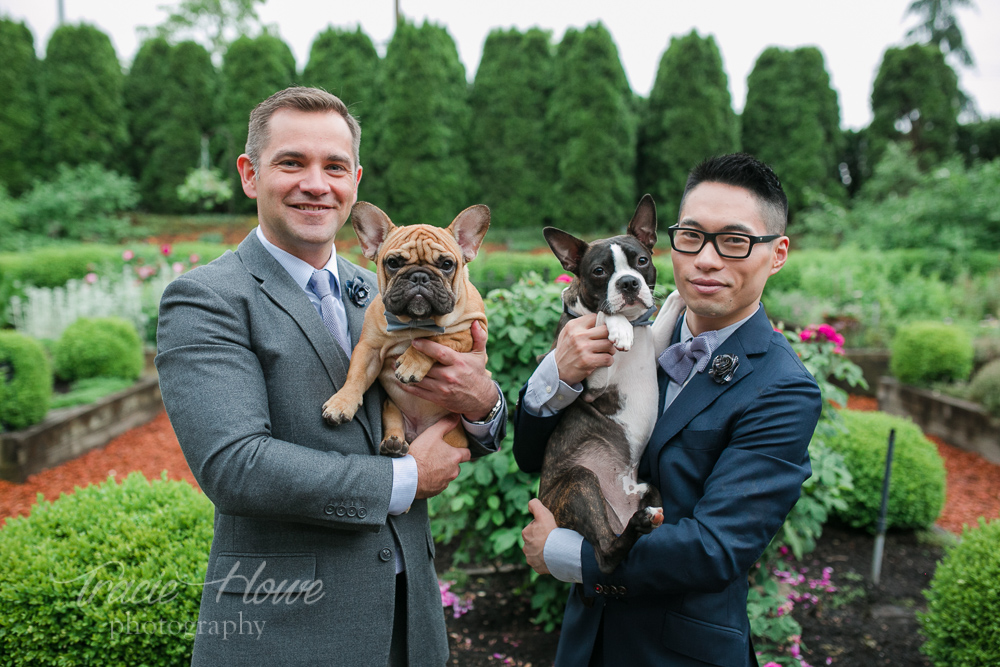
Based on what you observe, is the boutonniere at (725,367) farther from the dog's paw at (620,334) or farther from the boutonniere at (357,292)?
the boutonniere at (357,292)

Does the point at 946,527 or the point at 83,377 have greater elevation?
the point at 83,377

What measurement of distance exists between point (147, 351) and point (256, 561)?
8919 millimetres

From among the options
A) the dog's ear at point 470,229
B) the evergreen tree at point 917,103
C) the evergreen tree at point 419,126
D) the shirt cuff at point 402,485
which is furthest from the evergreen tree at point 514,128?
the shirt cuff at point 402,485

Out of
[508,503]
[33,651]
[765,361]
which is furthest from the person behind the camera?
[508,503]

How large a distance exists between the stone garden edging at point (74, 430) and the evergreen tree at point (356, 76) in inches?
522

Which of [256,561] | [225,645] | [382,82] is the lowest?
[225,645]

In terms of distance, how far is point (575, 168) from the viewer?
65.9ft

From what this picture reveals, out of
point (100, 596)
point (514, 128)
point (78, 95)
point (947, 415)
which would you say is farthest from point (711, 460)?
point (78, 95)

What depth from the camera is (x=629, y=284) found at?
2.26 meters

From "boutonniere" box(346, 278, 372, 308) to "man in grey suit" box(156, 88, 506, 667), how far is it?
119 millimetres

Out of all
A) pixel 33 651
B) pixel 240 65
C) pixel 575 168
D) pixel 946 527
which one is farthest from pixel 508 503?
pixel 240 65

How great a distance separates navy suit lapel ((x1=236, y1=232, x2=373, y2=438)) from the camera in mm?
2025

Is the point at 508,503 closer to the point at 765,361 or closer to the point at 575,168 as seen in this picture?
the point at 765,361

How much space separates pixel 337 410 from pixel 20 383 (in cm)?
637
